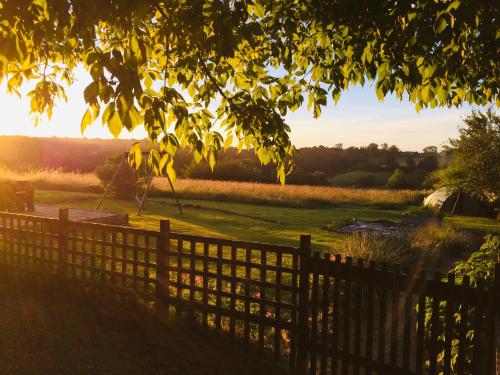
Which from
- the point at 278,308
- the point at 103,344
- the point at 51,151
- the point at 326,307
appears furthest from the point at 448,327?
the point at 51,151

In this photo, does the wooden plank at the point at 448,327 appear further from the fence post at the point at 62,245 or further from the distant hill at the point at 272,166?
the distant hill at the point at 272,166

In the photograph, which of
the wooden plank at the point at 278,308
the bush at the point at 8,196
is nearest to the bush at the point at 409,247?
the wooden plank at the point at 278,308

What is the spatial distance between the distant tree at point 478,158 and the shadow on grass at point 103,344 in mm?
24848

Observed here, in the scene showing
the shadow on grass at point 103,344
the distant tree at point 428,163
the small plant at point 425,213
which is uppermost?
the distant tree at point 428,163

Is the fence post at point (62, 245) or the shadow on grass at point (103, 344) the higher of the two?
the fence post at point (62, 245)

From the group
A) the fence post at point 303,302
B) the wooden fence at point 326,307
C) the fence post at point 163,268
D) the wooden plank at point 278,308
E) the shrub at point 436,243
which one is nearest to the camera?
the wooden fence at point 326,307

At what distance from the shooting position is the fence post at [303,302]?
5.07 m

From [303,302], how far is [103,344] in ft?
8.42

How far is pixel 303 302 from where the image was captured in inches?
201

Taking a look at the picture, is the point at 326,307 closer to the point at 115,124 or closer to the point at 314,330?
the point at 314,330

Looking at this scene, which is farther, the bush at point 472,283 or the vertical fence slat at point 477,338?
the bush at point 472,283

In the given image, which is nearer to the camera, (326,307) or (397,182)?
(326,307)

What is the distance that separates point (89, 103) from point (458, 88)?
5.05 meters

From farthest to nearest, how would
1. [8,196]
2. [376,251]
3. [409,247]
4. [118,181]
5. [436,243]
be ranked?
[118,181], [8,196], [436,243], [409,247], [376,251]
